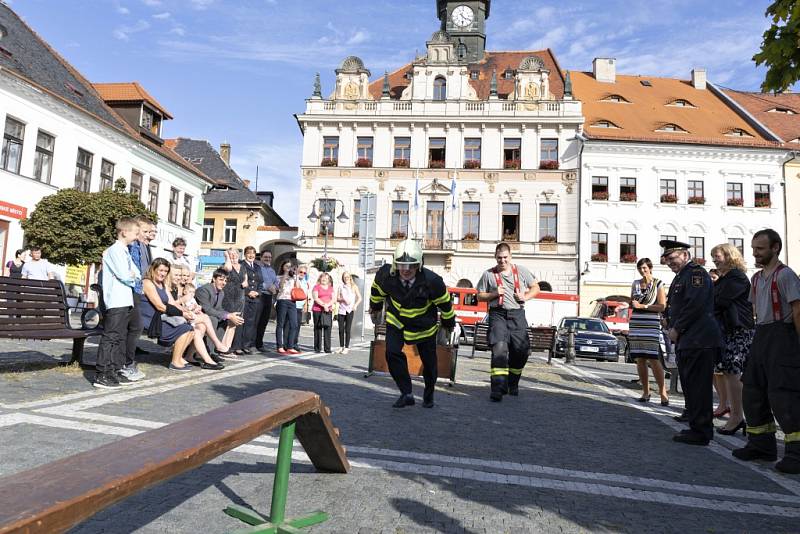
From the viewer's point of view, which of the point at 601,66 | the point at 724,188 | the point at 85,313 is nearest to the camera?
the point at 85,313

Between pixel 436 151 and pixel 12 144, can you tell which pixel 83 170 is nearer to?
pixel 12 144

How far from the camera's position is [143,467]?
1.61 m

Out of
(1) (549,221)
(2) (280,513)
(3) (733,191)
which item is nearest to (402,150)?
(1) (549,221)

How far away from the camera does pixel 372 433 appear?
473 centimetres

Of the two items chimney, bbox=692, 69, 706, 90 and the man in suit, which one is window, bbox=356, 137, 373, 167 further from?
the man in suit

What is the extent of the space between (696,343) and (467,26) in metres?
42.0

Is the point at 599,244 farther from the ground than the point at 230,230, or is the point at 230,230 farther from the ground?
the point at 230,230

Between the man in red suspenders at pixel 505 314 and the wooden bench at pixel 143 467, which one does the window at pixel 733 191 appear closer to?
the man in red suspenders at pixel 505 314

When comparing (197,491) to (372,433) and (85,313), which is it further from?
(85,313)

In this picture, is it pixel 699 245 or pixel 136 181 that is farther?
pixel 699 245

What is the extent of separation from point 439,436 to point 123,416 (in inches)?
100

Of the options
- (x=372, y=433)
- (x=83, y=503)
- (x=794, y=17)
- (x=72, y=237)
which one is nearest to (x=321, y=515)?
(x=83, y=503)

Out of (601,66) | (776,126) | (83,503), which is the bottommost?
(83,503)

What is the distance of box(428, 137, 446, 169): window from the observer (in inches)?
1444
